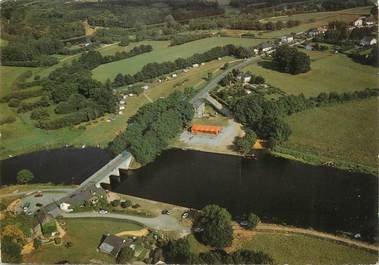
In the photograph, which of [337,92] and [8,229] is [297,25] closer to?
[337,92]

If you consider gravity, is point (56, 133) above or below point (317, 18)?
below

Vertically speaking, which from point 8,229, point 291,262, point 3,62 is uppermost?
point 3,62

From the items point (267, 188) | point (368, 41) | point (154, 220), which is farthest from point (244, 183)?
point (368, 41)

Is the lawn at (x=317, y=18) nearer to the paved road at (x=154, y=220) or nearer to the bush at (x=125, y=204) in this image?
the bush at (x=125, y=204)

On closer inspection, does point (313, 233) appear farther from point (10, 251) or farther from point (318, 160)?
point (10, 251)

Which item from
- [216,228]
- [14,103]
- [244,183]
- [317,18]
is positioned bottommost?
[244,183]

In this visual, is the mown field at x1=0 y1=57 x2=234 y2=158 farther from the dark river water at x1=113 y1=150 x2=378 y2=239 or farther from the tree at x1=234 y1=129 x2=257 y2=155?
the tree at x1=234 y1=129 x2=257 y2=155

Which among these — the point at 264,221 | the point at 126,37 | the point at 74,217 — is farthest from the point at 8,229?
the point at 126,37
